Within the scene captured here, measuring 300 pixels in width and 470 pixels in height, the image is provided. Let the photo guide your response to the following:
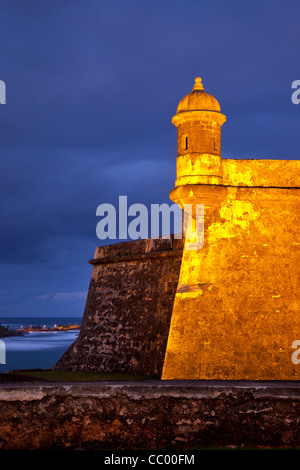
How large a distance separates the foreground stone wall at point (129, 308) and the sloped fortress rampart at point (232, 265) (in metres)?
3.84

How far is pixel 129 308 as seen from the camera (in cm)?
1639

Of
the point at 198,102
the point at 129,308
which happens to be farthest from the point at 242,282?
the point at 129,308

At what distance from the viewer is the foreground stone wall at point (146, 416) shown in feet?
14.5

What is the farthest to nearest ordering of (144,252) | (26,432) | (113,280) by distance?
(113,280) → (144,252) → (26,432)

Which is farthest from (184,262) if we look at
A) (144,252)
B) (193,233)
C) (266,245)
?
(144,252)

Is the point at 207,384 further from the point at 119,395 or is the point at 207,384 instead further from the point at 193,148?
the point at 193,148

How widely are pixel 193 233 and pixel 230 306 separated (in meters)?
1.60

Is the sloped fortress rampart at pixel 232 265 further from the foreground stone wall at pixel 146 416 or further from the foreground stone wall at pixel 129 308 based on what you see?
the foreground stone wall at pixel 146 416

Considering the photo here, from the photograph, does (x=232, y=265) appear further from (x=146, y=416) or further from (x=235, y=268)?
(x=146, y=416)

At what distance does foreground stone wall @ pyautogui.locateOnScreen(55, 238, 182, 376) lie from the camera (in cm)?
1482

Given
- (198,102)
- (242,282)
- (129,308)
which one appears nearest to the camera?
(242,282)

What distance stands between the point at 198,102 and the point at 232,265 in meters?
3.28

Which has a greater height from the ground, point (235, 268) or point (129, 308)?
point (235, 268)

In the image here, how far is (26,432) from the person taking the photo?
4.38 m
